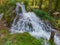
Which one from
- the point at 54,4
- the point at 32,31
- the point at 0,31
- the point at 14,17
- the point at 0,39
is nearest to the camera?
the point at 0,39

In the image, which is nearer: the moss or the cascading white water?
the moss

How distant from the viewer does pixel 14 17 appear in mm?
12898

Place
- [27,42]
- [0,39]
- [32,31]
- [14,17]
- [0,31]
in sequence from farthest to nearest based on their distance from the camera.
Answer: [14,17]
[32,31]
[0,31]
[0,39]
[27,42]

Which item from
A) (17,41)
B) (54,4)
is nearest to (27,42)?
(17,41)

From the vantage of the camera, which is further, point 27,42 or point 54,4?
point 54,4

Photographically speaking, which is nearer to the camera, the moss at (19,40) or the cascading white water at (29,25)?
the moss at (19,40)

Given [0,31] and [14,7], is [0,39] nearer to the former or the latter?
[0,31]

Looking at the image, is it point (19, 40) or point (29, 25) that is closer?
point (19, 40)

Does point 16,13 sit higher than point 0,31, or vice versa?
point 16,13

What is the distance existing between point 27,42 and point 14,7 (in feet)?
17.2

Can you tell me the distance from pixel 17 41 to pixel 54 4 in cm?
1078

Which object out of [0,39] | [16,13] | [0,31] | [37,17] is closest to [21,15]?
[16,13]

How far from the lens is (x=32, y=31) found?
39.1 feet

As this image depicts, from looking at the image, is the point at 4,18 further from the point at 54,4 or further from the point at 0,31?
the point at 54,4
